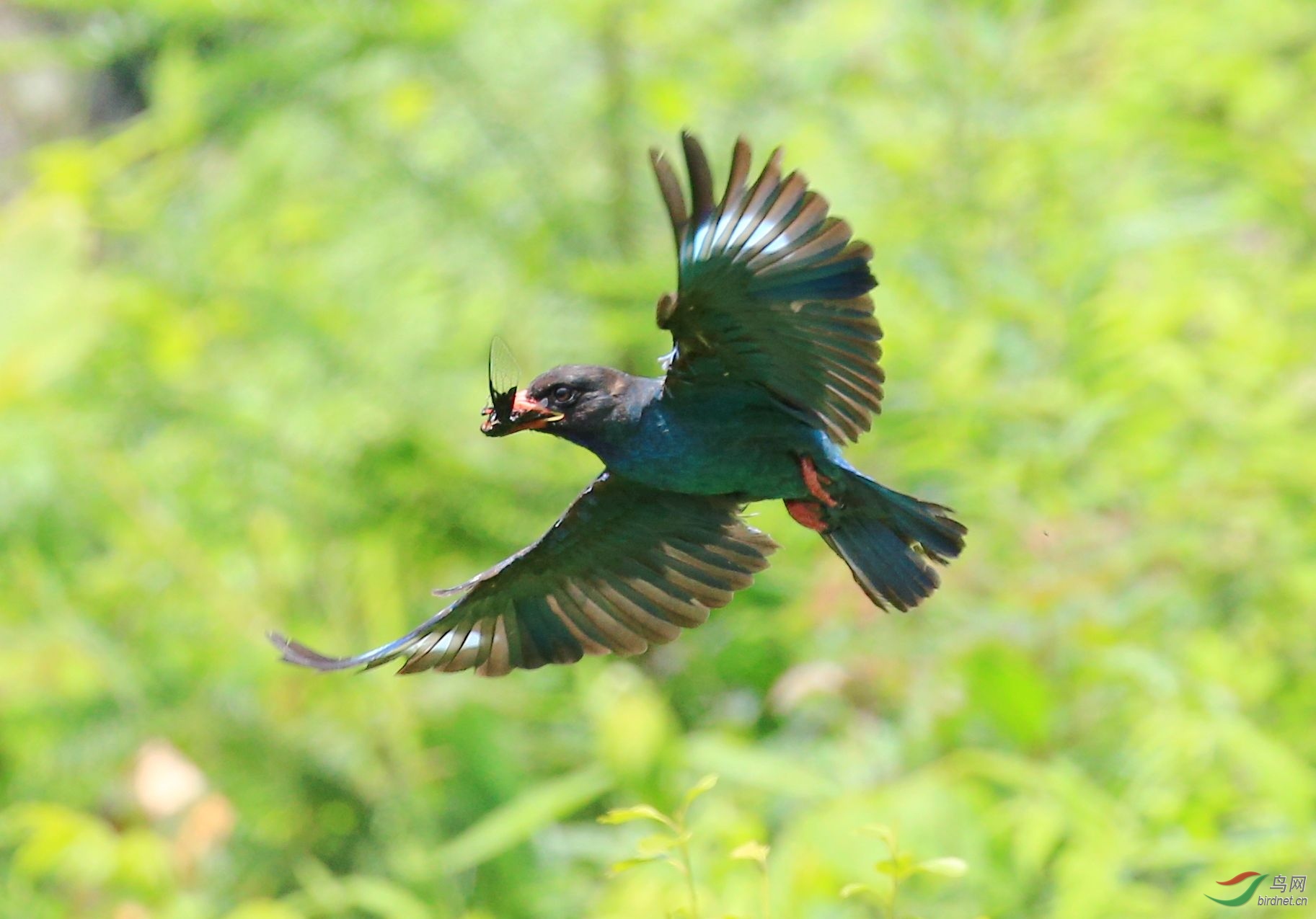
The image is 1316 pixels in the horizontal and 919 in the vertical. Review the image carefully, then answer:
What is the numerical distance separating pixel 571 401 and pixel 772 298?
252 mm

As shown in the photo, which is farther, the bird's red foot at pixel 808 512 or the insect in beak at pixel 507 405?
the bird's red foot at pixel 808 512

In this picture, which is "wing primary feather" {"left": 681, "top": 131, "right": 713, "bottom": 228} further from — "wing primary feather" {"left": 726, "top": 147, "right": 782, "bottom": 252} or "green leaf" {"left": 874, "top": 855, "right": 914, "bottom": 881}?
"green leaf" {"left": 874, "top": 855, "right": 914, "bottom": 881}

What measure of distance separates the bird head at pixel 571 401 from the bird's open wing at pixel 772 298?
63mm

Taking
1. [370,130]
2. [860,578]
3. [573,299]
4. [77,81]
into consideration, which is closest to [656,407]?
[860,578]

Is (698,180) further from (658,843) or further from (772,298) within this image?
(658,843)

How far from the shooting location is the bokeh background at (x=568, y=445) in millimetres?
3078

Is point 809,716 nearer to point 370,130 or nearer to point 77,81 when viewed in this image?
point 370,130

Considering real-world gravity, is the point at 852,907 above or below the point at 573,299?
below

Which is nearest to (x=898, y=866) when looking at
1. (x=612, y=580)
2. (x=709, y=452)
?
(x=709, y=452)

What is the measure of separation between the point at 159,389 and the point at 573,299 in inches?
35.7

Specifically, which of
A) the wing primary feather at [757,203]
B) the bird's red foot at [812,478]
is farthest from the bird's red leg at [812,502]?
the wing primary feather at [757,203]

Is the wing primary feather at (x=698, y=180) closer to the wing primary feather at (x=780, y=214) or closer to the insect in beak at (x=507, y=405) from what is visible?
the wing primary feather at (x=780, y=214)

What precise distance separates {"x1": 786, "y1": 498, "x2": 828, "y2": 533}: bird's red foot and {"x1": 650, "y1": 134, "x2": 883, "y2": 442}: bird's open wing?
103 mm

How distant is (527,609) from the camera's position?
6.48 ft
